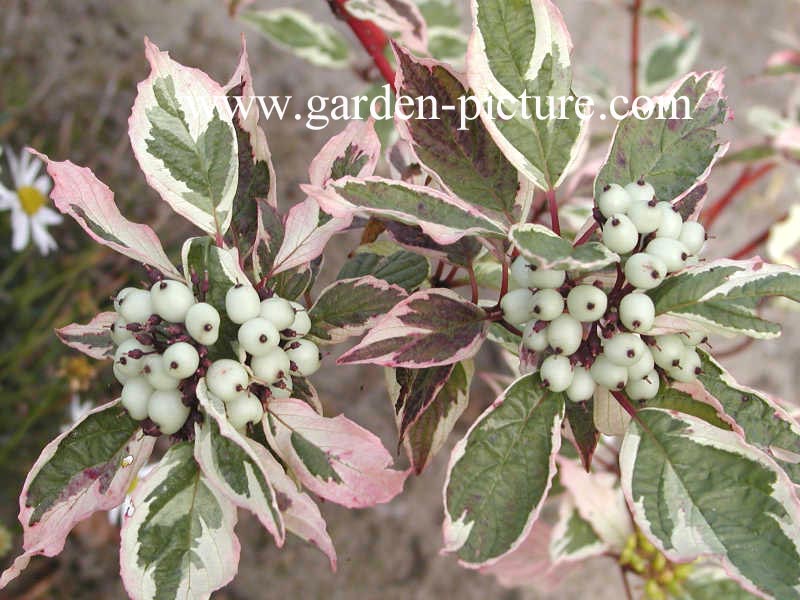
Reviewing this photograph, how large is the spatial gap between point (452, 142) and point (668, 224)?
0.59 feet

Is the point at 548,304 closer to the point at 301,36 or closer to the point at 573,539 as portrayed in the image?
the point at 573,539

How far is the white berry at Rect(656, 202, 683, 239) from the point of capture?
0.56 meters

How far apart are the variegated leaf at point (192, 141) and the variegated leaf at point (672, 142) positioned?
303mm

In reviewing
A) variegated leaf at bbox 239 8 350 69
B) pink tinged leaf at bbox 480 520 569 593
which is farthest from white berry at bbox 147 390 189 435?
variegated leaf at bbox 239 8 350 69

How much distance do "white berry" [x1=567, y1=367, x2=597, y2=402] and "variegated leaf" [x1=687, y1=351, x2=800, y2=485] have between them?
0.09 meters

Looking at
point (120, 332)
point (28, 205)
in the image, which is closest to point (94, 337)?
point (120, 332)

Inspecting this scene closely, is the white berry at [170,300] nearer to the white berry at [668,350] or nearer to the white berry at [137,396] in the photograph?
the white berry at [137,396]

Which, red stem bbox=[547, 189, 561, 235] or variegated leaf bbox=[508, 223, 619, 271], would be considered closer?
variegated leaf bbox=[508, 223, 619, 271]

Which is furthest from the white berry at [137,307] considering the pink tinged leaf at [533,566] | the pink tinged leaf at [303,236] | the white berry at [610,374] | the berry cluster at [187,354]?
the pink tinged leaf at [533,566]

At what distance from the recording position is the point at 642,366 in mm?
561

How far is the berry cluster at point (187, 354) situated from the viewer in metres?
0.54

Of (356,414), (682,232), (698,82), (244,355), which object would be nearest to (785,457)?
(682,232)

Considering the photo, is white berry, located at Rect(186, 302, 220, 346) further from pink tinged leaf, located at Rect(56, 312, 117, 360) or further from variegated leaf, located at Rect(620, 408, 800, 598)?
variegated leaf, located at Rect(620, 408, 800, 598)

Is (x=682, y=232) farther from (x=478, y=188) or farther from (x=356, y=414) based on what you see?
(x=356, y=414)
